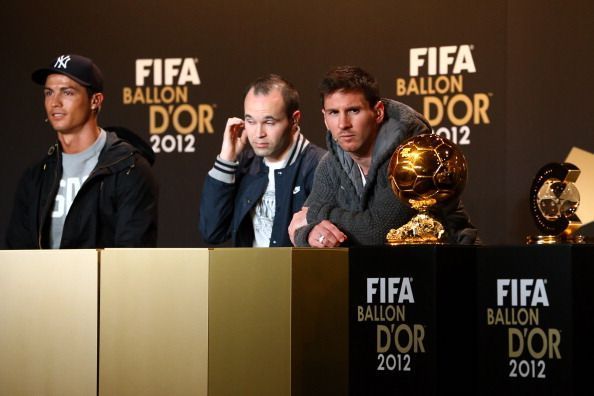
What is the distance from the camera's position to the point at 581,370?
221 centimetres

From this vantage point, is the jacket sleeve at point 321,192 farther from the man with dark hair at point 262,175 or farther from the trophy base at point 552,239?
the trophy base at point 552,239

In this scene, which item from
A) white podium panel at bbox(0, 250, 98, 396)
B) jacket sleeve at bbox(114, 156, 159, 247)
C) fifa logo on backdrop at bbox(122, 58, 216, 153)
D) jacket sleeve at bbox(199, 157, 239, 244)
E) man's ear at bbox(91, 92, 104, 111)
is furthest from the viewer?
fifa logo on backdrop at bbox(122, 58, 216, 153)

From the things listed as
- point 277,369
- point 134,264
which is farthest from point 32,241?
point 277,369

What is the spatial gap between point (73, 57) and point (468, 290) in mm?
2557

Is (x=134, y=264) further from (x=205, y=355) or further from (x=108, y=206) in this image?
(x=108, y=206)

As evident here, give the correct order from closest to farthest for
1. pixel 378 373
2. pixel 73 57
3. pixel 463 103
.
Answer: pixel 378 373, pixel 73 57, pixel 463 103

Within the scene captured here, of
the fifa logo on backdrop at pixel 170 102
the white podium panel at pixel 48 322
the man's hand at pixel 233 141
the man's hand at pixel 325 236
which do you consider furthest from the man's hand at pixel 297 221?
→ the fifa logo on backdrop at pixel 170 102

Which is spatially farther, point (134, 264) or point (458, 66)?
point (458, 66)

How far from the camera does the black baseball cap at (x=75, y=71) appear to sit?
4402 mm

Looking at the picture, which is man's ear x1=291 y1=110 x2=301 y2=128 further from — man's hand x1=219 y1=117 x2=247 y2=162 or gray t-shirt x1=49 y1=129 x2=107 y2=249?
gray t-shirt x1=49 y1=129 x2=107 y2=249

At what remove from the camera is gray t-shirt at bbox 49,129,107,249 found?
4.22 m

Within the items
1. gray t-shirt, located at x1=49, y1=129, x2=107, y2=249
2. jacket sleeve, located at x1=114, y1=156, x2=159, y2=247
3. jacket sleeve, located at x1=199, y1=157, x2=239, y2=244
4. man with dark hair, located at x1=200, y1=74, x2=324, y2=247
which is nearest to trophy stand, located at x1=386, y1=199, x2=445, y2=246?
man with dark hair, located at x1=200, y1=74, x2=324, y2=247

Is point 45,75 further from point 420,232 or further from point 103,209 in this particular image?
point 420,232

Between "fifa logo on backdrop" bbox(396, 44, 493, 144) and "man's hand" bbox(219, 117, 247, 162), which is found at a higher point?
"fifa logo on backdrop" bbox(396, 44, 493, 144)
